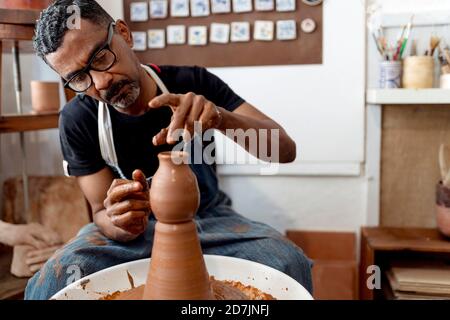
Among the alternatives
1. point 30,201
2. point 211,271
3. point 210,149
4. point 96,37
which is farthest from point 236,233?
point 30,201

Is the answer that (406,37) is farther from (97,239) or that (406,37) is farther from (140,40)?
(97,239)

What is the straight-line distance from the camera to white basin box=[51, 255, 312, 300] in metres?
0.82

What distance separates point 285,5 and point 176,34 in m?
0.46

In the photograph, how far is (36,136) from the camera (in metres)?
2.10

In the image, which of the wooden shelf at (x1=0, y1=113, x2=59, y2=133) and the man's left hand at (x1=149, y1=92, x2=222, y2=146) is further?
the wooden shelf at (x1=0, y1=113, x2=59, y2=133)

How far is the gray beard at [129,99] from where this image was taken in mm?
1073

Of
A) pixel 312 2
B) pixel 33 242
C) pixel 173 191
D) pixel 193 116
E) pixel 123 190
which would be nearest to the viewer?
pixel 173 191

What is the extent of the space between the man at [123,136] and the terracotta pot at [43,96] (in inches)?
21.1

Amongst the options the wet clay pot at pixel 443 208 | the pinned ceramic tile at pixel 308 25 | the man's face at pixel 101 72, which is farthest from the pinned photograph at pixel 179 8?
the wet clay pot at pixel 443 208

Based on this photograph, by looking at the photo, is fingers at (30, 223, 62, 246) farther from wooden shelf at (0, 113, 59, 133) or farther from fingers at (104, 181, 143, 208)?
fingers at (104, 181, 143, 208)

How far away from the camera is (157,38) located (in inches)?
72.5

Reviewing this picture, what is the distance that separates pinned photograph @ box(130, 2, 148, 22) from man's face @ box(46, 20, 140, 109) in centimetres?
78

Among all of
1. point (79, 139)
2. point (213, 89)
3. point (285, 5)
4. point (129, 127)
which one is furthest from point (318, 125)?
point (79, 139)

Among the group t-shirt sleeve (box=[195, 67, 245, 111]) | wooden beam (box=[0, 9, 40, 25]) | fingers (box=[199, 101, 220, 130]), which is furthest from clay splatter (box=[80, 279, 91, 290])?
wooden beam (box=[0, 9, 40, 25])
